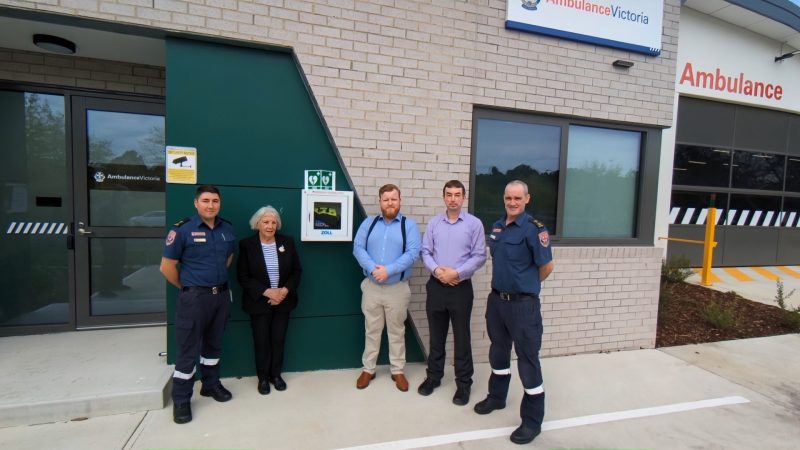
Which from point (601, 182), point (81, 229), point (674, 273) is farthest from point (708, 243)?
point (81, 229)

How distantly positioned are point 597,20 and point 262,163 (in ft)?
12.8

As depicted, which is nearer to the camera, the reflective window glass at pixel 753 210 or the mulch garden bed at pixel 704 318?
the mulch garden bed at pixel 704 318

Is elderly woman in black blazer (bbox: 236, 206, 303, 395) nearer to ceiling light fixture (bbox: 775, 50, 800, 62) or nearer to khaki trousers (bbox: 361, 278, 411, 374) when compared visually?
khaki trousers (bbox: 361, 278, 411, 374)

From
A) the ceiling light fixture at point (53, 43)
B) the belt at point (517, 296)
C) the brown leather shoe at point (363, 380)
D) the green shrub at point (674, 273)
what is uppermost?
the ceiling light fixture at point (53, 43)

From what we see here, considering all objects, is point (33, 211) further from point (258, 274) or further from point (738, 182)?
point (738, 182)

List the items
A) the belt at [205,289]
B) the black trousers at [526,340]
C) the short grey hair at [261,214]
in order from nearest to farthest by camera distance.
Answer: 1. the black trousers at [526,340]
2. the belt at [205,289]
3. the short grey hair at [261,214]

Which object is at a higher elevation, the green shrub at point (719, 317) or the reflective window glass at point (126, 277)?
the reflective window glass at point (126, 277)

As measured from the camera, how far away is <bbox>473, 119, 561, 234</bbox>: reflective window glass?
14.2 ft

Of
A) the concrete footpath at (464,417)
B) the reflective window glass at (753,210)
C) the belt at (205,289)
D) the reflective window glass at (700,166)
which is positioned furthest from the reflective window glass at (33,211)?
the reflective window glass at (753,210)

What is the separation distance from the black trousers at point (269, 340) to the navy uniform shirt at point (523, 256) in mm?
1909

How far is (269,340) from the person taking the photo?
11.5 ft

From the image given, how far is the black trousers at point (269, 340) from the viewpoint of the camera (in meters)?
3.45

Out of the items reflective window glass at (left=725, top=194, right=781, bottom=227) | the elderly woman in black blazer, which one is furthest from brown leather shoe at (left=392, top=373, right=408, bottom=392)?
reflective window glass at (left=725, top=194, right=781, bottom=227)

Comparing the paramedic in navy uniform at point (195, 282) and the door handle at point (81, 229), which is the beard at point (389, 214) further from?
the door handle at point (81, 229)
